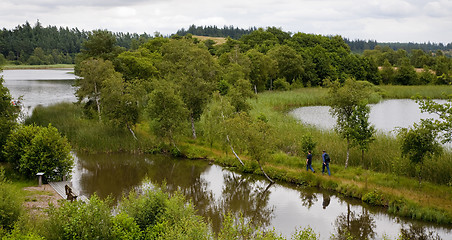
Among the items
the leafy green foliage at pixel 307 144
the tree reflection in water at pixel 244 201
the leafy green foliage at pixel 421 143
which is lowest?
the tree reflection in water at pixel 244 201

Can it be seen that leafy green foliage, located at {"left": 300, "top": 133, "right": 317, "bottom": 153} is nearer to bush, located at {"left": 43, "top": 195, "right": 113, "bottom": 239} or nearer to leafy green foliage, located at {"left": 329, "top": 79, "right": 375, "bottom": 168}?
leafy green foliage, located at {"left": 329, "top": 79, "right": 375, "bottom": 168}

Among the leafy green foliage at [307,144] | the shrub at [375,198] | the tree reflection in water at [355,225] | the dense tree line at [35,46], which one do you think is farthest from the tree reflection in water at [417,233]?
the dense tree line at [35,46]

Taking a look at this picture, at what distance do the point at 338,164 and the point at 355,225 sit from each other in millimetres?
7265

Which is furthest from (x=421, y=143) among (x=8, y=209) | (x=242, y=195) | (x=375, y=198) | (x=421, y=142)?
(x=8, y=209)

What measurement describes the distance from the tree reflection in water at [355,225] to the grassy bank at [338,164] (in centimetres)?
150

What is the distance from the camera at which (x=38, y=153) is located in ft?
73.5

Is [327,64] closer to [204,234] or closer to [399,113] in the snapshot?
[399,113]

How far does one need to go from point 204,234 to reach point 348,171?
48.9 feet

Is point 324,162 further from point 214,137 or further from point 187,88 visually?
point 187,88

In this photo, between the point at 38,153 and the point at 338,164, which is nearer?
the point at 38,153

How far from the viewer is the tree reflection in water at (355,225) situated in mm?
17578

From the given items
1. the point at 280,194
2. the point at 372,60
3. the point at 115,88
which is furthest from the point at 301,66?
the point at 280,194

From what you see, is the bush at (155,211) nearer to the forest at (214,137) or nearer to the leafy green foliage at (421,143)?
the forest at (214,137)

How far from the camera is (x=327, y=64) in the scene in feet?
259
